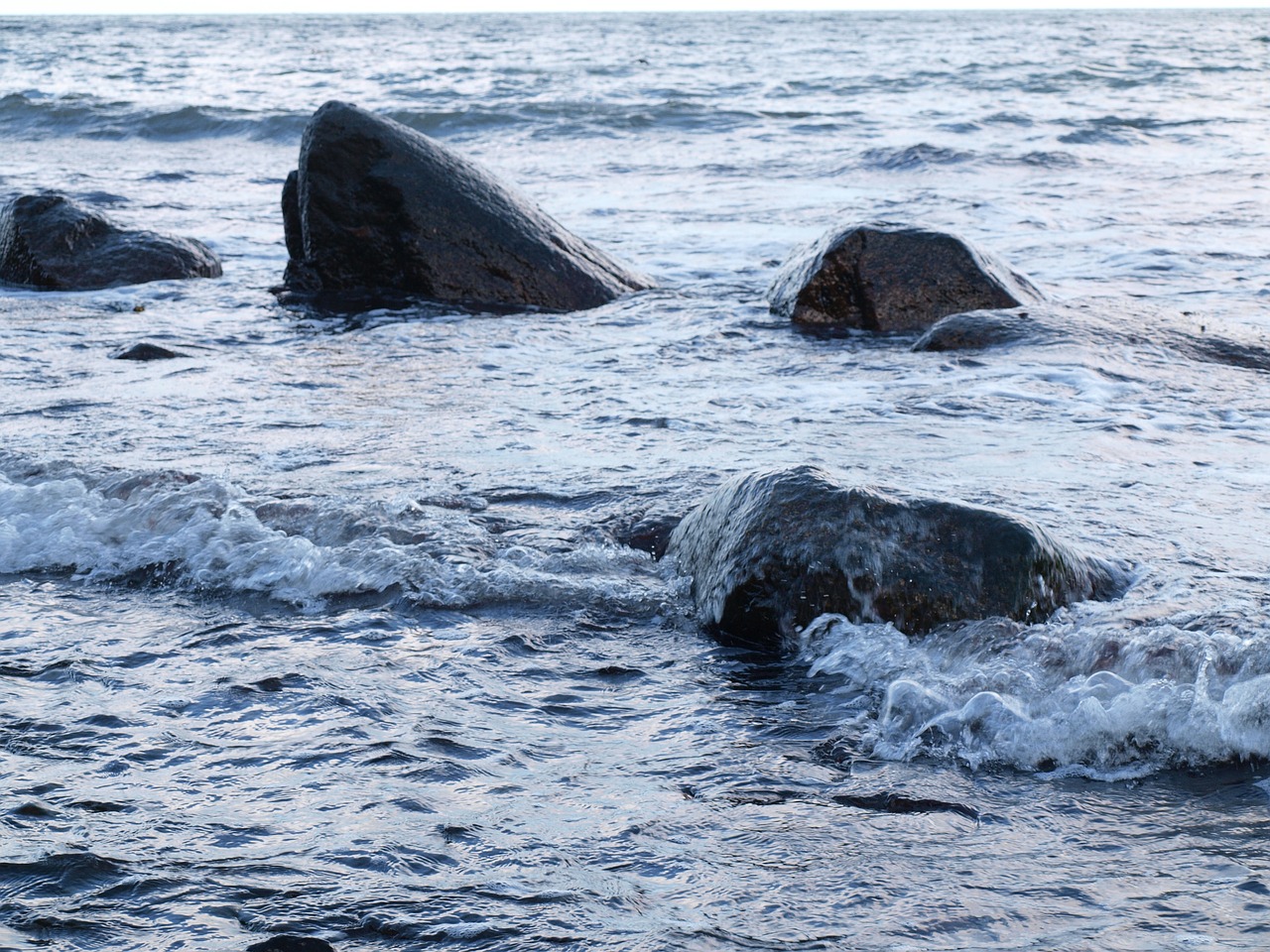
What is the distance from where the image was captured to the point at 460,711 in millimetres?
3004

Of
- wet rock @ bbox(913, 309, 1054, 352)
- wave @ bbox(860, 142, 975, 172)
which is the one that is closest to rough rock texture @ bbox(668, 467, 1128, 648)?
wet rock @ bbox(913, 309, 1054, 352)

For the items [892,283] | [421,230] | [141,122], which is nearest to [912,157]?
[892,283]

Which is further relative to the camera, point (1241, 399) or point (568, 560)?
point (1241, 399)

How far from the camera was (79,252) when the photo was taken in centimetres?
878

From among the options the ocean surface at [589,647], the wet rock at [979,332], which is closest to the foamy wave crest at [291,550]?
the ocean surface at [589,647]

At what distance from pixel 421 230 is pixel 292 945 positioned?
6.37 metres

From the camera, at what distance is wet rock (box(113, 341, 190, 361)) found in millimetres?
6539

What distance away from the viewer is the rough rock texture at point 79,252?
8648mm

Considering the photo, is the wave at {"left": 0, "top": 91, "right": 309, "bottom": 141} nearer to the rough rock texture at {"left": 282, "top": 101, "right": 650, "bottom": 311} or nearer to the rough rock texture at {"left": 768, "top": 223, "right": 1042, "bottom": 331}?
the rough rock texture at {"left": 282, "top": 101, "right": 650, "bottom": 311}

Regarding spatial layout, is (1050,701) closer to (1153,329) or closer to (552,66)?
(1153,329)

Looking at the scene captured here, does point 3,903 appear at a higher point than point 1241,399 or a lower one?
lower

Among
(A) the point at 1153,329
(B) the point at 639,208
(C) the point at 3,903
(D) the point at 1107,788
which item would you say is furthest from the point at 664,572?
(B) the point at 639,208

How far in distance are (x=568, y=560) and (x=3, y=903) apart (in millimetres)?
1981

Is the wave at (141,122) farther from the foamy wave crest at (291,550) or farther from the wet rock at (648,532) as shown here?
the wet rock at (648,532)
